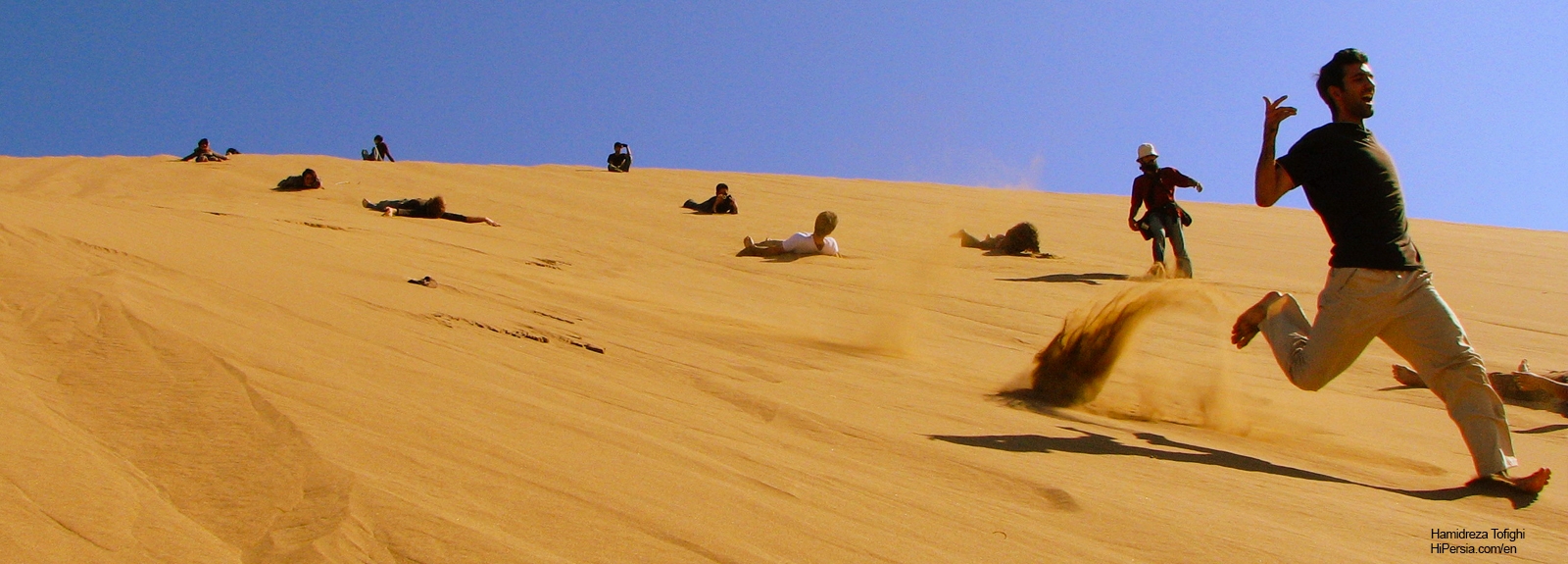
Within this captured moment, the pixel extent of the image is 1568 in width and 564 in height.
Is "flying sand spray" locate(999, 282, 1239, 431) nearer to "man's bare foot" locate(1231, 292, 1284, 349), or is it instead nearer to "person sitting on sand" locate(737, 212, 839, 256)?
"man's bare foot" locate(1231, 292, 1284, 349)

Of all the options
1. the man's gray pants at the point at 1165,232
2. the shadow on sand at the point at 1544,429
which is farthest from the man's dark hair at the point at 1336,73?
the man's gray pants at the point at 1165,232

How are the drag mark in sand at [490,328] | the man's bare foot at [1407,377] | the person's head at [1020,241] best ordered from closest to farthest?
the drag mark in sand at [490,328]
the man's bare foot at [1407,377]
the person's head at [1020,241]

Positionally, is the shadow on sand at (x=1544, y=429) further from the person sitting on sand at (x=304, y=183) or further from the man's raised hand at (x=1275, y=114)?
the person sitting on sand at (x=304, y=183)

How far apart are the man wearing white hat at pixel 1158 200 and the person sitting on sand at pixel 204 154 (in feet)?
47.5

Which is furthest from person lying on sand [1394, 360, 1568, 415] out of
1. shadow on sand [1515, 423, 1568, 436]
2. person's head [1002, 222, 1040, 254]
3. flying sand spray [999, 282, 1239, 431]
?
person's head [1002, 222, 1040, 254]

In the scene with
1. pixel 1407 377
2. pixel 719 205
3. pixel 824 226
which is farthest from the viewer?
pixel 719 205

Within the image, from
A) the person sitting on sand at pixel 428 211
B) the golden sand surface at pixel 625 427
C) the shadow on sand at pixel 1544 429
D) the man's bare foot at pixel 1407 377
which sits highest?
the person sitting on sand at pixel 428 211

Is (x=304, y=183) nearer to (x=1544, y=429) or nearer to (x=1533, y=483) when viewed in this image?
(x=1544, y=429)

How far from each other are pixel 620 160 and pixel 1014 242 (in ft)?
37.0

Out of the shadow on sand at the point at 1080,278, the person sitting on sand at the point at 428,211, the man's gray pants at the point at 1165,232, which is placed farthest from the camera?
the person sitting on sand at the point at 428,211

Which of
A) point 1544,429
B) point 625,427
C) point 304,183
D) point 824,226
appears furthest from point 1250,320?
point 304,183

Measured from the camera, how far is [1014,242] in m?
12.5

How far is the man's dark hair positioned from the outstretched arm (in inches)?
8.2

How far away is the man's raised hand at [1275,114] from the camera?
13.2ft
